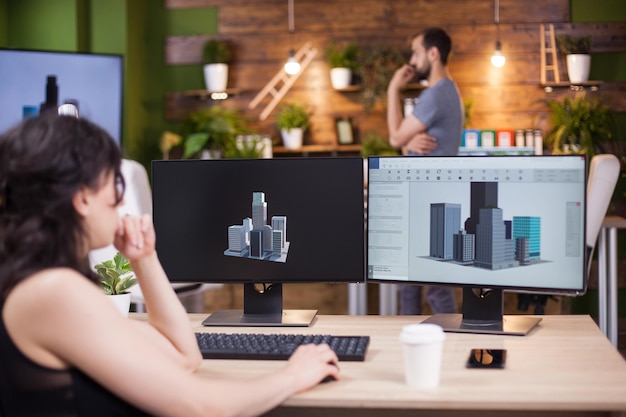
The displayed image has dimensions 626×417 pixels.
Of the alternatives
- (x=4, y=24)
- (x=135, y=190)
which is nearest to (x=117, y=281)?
(x=135, y=190)

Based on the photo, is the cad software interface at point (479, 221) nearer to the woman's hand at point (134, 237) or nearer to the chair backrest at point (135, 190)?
the woman's hand at point (134, 237)

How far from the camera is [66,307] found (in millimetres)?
1460

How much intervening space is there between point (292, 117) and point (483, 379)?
475cm

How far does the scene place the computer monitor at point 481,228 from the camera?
227cm

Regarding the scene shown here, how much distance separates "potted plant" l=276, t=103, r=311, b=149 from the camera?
21.2 feet

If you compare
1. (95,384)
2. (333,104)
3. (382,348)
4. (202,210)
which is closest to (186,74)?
(333,104)

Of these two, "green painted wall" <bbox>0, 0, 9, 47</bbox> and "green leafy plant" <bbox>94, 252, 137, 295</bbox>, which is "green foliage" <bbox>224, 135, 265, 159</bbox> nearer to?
"green painted wall" <bbox>0, 0, 9, 47</bbox>

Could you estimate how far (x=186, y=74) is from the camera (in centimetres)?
679

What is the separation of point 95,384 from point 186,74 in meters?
5.44

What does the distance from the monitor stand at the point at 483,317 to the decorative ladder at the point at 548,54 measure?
13.7ft

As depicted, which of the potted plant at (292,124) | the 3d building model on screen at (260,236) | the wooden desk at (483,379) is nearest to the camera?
the wooden desk at (483,379)

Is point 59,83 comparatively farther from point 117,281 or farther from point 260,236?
point 117,281

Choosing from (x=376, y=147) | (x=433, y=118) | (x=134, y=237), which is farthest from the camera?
(x=376, y=147)

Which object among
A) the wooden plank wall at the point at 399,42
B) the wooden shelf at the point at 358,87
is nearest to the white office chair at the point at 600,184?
the wooden plank wall at the point at 399,42
